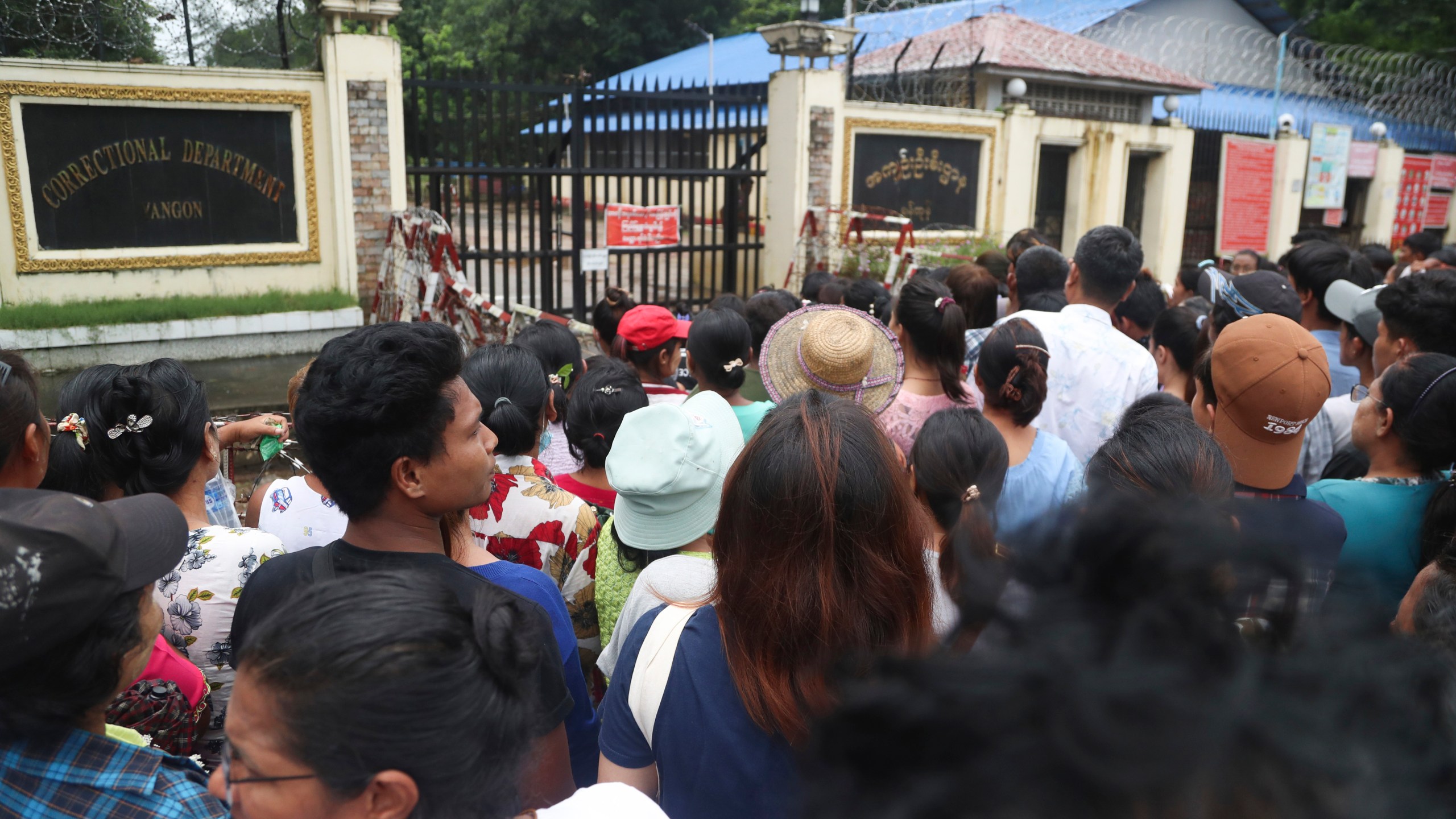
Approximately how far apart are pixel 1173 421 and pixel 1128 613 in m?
1.52

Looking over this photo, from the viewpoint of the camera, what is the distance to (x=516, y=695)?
1127 mm

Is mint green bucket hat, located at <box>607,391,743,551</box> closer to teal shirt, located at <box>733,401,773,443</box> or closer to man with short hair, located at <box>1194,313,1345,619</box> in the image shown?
teal shirt, located at <box>733,401,773,443</box>

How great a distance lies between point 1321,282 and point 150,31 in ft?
26.6

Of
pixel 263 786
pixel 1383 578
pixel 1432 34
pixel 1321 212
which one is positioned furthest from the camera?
pixel 1432 34

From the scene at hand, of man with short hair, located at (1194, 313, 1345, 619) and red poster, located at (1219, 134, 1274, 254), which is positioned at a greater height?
red poster, located at (1219, 134, 1274, 254)

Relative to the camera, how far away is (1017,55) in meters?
11.6

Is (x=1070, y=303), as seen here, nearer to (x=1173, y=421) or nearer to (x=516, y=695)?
(x=1173, y=421)

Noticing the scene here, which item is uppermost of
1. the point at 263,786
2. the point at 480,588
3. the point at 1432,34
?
the point at 1432,34

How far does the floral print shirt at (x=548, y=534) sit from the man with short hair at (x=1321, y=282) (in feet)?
9.94

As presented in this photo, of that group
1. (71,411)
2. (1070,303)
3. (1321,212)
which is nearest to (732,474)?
(71,411)

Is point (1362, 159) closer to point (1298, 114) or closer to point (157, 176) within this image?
point (1298, 114)

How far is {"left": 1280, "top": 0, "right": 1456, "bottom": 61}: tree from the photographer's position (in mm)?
19078

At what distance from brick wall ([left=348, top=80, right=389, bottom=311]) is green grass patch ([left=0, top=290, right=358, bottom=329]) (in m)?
0.38

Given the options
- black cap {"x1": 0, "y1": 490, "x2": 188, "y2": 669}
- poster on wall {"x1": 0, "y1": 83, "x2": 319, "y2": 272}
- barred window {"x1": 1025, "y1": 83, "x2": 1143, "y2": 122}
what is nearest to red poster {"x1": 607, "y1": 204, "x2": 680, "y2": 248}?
poster on wall {"x1": 0, "y1": 83, "x2": 319, "y2": 272}
